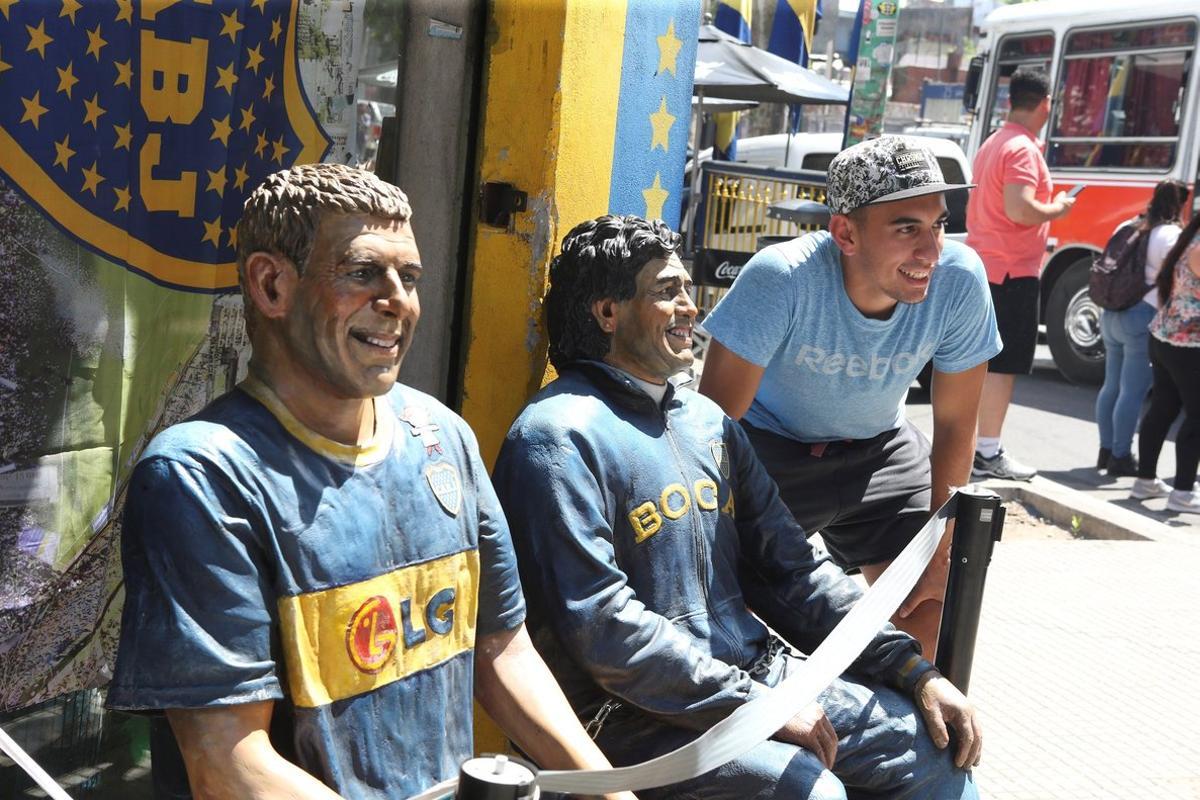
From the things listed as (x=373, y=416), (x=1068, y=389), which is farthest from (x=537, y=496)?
(x=1068, y=389)

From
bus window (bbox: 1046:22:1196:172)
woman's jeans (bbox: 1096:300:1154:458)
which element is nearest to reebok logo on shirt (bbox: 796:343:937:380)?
woman's jeans (bbox: 1096:300:1154:458)

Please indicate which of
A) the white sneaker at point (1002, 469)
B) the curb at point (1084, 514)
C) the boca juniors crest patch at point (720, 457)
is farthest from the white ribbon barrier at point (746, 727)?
the white sneaker at point (1002, 469)

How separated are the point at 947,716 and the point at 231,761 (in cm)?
159

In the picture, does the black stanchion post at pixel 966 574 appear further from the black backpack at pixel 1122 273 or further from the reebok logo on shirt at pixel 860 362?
the black backpack at pixel 1122 273

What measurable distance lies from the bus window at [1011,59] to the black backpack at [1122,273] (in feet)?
15.6

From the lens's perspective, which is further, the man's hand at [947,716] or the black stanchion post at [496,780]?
the man's hand at [947,716]

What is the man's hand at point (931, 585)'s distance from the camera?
3758mm

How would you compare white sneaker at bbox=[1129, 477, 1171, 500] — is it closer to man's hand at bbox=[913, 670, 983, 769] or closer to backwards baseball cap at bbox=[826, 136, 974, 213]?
backwards baseball cap at bbox=[826, 136, 974, 213]

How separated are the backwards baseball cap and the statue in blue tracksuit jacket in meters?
0.81

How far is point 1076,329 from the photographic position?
41.0 ft

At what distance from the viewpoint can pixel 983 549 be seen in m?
3.10

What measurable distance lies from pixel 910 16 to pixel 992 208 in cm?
5405

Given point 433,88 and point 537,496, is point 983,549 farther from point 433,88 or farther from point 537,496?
point 433,88

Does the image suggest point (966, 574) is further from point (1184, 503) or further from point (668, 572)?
point (1184, 503)
